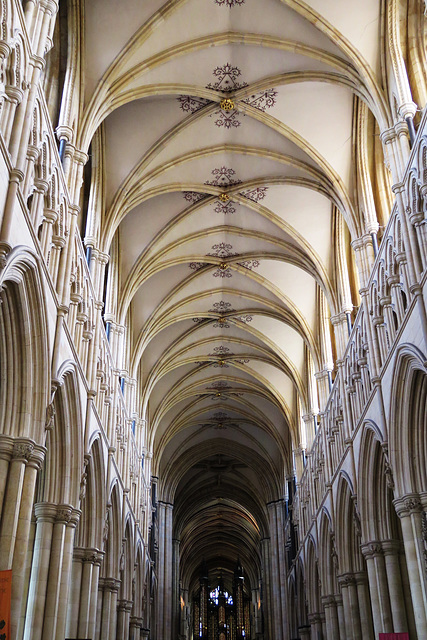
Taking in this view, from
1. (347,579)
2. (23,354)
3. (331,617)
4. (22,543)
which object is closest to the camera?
(22,543)

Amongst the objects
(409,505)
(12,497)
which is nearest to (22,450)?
(12,497)

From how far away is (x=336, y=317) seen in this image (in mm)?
20469

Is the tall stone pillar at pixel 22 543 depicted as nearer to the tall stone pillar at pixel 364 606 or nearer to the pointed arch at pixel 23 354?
the pointed arch at pixel 23 354

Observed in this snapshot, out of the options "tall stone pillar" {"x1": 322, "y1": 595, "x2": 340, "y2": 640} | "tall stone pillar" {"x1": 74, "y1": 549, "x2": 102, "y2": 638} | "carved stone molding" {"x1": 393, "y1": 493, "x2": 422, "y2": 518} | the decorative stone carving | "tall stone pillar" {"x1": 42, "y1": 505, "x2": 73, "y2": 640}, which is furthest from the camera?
"tall stone pillar" {"x1": 322, "y1": 595, "x2": 340, "y2": 640}

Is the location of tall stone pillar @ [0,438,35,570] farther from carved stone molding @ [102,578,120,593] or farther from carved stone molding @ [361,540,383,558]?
carved stone molding @ [102,578,120,593]

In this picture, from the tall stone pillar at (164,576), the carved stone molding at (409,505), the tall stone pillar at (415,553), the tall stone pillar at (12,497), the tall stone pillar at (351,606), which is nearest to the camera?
the tall stone pillar at (12,497)

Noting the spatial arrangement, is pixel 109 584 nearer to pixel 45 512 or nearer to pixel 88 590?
pixel 88 590

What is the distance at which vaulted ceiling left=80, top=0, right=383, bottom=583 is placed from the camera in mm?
15750

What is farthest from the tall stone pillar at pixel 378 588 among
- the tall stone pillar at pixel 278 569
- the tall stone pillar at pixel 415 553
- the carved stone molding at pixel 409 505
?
the tall stone pillar at pixel 278 569

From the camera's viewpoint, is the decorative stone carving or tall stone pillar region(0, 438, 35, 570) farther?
the decorative stone carving

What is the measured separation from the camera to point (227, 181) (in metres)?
21.3

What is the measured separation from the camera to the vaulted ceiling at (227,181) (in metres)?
15.8

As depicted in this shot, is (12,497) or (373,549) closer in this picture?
(12,497)

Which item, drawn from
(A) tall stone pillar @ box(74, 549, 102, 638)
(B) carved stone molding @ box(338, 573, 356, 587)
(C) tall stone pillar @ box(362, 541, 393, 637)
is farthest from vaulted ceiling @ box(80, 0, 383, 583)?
(A) tall stone pillar @ box(74, 549, 102, 638)
